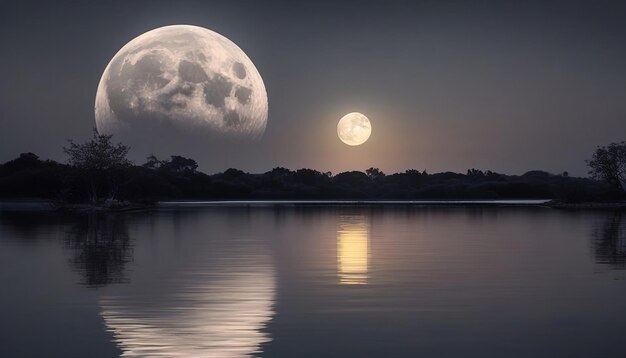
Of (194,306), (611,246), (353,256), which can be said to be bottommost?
(194,306)

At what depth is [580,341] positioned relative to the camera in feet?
48.7

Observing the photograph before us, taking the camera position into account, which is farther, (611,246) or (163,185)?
(163,185)

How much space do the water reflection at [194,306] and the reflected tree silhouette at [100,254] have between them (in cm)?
89

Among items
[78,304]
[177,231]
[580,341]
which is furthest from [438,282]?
[177,231]

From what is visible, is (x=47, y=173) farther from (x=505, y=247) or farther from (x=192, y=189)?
(x=505, y=247)

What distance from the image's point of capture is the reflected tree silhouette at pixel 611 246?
1182 inches

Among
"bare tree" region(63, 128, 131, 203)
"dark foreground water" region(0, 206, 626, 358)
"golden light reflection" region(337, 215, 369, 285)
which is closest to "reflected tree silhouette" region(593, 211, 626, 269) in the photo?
"dark foreground water" region(0, 206, 626, 358)

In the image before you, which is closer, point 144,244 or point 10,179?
point 144,244

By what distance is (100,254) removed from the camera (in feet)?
106

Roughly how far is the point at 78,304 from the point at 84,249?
649 inches

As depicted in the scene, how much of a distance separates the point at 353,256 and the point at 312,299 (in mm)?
12305

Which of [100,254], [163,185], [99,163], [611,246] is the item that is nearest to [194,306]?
[100,254]

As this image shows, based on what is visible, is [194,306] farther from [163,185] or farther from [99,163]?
[163,185]

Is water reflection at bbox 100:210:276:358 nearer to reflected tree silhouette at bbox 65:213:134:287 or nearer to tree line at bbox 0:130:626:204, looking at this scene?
reflected tree silhouette at bbox 65:213:134:287
